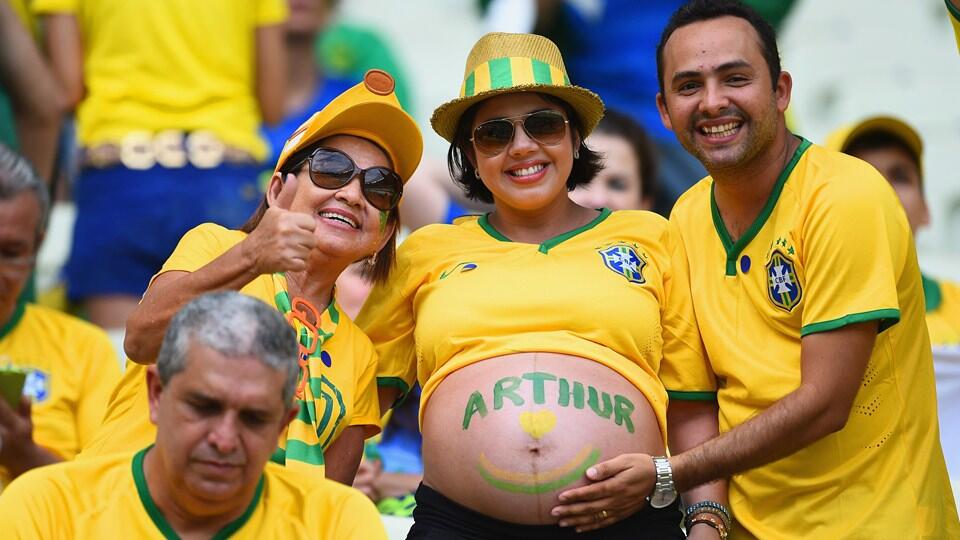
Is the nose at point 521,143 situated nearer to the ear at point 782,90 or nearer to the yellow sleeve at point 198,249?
the ear at point 782,90

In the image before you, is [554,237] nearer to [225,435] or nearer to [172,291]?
[172,291]

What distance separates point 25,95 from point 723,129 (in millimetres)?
3137

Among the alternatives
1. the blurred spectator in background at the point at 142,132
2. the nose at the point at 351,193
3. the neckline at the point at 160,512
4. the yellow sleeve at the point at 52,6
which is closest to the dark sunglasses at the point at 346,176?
the nose at the point at 351,193

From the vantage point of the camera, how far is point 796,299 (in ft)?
12.4

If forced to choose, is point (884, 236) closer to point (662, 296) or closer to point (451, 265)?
point (662, 296)

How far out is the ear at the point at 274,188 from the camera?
13.0 feet

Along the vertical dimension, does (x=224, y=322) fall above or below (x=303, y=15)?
below

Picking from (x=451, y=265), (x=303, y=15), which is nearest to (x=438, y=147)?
(x=303, y=15)

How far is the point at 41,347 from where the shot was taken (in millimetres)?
4988

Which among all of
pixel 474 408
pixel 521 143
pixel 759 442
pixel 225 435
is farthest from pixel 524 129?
pixel 225 435

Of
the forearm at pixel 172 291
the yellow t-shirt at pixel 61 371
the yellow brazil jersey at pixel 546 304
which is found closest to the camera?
the forearm at pixel 172 291

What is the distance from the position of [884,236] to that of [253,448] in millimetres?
1601

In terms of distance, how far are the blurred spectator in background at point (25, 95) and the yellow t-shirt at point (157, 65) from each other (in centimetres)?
12

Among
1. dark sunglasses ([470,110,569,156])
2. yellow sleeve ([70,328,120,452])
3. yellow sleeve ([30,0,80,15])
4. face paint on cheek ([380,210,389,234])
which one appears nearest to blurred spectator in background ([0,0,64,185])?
yellow sleeve ([30,0,80,15])
